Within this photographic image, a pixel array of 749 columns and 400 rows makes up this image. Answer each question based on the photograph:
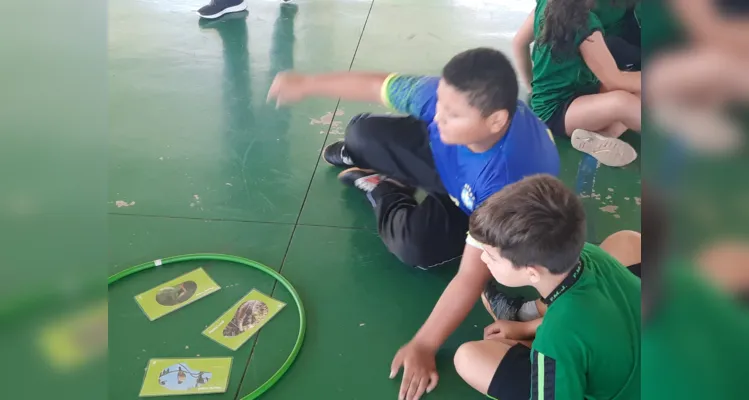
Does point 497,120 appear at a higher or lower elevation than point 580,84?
higher

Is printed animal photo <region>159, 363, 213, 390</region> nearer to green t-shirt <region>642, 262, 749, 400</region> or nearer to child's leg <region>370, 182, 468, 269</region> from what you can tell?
child's leg <region>370, 182, 468, 269</region>

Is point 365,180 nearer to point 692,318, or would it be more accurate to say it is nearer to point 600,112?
point 600,112

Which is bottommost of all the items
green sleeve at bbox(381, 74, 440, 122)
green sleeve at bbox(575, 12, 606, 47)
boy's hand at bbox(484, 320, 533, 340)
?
boy's hand at bbox(484, 320, 533, 340)

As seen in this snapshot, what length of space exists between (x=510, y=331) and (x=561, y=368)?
435 millimetres

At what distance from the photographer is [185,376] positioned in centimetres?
160

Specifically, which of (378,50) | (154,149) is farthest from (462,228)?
(378,50)

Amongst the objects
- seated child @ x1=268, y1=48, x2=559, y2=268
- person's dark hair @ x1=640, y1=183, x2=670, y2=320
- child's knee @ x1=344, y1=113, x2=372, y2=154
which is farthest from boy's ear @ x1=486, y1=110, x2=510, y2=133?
person's dark hair @ x1=640, y1=183, x2=670, y2=320

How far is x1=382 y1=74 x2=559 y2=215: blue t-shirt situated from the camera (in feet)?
5.57

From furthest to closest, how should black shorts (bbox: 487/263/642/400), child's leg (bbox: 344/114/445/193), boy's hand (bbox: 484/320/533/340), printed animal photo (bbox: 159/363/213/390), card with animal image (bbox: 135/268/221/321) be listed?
child's leg (bbox: 344/114/445/193), card with animal image (bbox: 135/268/221/321), boy's hand (bbox: 484/320/533/340), printed animal photo (bbox: 159/363/213/390), black shorts (bbox: 487/263/642/400)

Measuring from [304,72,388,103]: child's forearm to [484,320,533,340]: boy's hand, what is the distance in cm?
78

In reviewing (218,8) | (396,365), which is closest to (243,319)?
(396,365)

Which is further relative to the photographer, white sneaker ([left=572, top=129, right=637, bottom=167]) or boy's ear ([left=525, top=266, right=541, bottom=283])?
white sneaker ([left=572, top=129, right=637, bottom=167])

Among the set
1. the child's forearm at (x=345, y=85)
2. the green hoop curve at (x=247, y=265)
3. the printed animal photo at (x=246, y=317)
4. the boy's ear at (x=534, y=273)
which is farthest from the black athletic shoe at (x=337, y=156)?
the boy's ear at (x=534, y=273)

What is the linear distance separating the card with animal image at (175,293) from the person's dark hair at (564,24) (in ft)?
5.02
